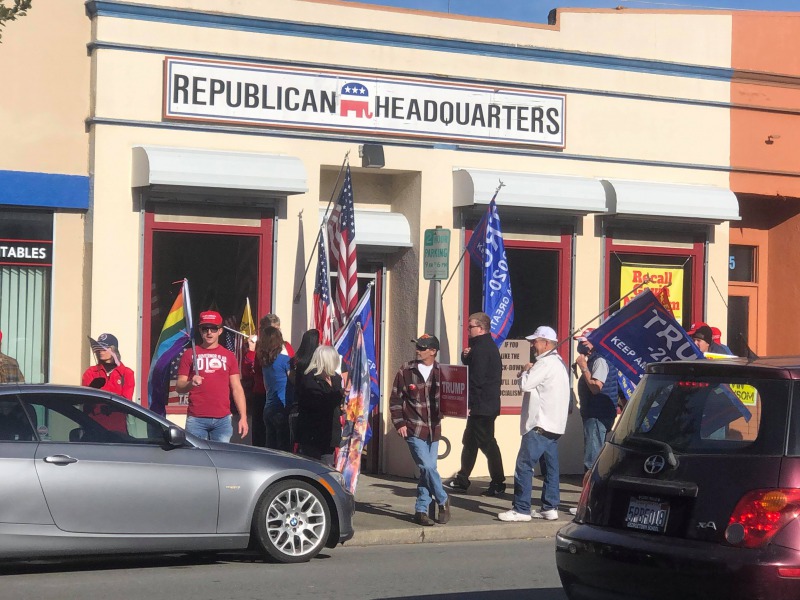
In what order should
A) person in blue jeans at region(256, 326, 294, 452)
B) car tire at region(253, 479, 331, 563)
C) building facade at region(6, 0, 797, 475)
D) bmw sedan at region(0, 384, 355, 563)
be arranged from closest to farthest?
bmw sedan at region(0, 384, 355, 563), car tire at region(253, 479, 331, 563), person in blue jeans at region(256, 326, 294, 452), building facade at region(6, 0, 797, 475)

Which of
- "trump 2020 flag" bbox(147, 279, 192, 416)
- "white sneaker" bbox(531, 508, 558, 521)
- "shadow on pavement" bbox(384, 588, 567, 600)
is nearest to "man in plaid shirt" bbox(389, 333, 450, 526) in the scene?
"white sneaker" bbox(531, 508, 558, 521)

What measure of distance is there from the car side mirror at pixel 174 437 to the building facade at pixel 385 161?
4188 mm

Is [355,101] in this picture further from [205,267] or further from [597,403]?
[597,403]

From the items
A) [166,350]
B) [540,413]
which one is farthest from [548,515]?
[166,350]

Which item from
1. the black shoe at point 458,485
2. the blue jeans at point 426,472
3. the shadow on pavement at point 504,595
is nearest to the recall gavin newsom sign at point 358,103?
the black shoe at point 458,485

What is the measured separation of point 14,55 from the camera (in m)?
13.1

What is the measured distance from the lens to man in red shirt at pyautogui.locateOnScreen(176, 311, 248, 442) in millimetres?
11703

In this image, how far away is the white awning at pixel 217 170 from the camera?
13.1 meters

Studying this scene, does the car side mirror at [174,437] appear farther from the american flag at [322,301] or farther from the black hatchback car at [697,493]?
the american flag at [322,301]

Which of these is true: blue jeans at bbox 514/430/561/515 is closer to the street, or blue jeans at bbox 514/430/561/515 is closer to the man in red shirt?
the street

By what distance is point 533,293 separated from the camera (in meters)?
15.5

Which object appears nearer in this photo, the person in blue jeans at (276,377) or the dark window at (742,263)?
the person in blue jeans at (276,377)

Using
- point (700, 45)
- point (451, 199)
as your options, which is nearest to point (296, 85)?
point (451, 199)

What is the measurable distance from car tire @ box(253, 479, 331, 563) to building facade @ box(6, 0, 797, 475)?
13.9ft
